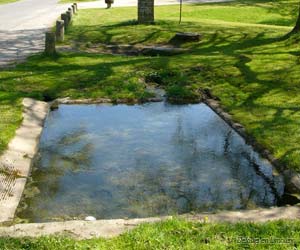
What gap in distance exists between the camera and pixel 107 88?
12516 mm

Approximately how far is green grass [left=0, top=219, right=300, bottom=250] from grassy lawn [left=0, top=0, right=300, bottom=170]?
2.46 m

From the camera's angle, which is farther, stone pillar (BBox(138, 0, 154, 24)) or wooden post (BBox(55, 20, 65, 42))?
stone pillar (BBox(138, 0, 154, 24))

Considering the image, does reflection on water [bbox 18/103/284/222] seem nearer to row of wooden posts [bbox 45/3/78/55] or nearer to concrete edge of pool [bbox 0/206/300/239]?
concrete edge of pool [bbox 0/206/300/239]

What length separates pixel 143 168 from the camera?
805cm

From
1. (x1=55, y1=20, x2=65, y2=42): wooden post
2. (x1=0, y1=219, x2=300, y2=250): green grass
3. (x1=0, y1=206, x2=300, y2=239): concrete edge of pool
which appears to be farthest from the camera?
(x1=55, y1=20, x2=65, y2=42): wooden post

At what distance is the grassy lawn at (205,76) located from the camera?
10102 millimetres

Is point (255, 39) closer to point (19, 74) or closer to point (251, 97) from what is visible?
point (251, 97)

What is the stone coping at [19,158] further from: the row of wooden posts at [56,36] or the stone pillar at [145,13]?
the stone pillar at [145,13]

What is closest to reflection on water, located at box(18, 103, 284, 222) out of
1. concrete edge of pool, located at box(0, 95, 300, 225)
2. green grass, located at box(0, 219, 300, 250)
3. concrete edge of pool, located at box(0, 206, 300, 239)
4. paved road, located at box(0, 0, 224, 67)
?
concrete edge of pool, located at box(0, 95, 300, 225)

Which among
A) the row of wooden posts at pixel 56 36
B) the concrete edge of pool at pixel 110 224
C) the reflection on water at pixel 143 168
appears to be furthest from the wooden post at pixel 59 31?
the concrete edge of pool at pixel 110 224

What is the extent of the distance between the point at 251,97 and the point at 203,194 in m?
5.22

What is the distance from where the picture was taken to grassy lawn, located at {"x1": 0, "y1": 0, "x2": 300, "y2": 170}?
10102mm

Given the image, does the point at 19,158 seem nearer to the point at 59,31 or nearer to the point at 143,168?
the point at 143,168

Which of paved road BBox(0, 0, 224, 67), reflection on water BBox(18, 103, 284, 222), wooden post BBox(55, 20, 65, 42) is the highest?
wooden post BBox(55, 20, 65, 42)
